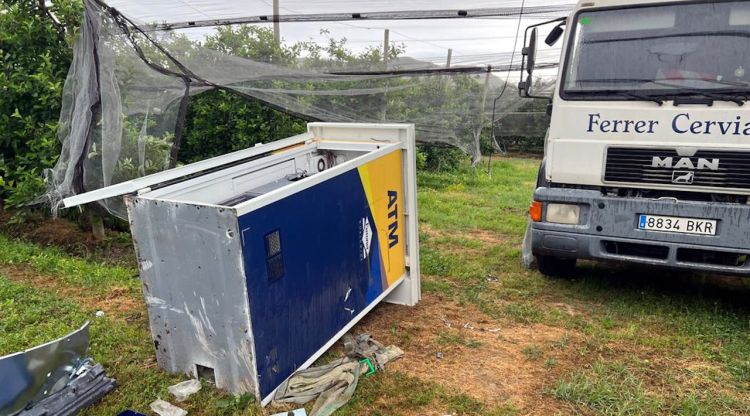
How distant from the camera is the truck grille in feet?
11.7

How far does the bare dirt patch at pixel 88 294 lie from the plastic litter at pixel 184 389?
4.21 feet

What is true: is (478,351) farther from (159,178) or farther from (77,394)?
(77,394)

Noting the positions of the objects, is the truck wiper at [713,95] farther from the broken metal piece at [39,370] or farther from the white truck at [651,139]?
the broken metal piece at [39,370]

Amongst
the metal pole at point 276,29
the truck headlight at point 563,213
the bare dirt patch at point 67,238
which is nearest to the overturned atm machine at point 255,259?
the truck headlight at point 563,213

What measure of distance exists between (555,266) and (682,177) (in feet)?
4.67

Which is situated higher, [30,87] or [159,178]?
[30,87]

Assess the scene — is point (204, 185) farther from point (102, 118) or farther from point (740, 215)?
point (740, 215)

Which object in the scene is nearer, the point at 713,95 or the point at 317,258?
the point at 317,258

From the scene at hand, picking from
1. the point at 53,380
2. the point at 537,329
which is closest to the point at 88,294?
the point at 53,380

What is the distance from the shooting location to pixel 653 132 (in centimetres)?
378

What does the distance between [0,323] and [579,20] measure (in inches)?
194

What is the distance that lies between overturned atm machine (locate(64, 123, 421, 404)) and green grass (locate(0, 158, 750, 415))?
309 millimetres

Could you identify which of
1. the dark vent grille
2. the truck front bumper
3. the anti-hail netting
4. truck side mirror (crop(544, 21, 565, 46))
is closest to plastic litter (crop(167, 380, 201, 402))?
the dark vent grille

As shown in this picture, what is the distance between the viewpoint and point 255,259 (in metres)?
2.62
